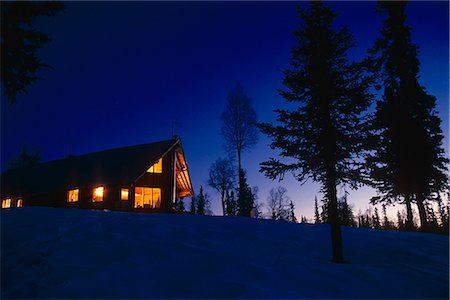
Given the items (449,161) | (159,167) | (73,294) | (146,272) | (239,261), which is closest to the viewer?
(73,294)

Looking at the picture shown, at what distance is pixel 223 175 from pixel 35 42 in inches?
1587

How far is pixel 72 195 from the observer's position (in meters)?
28.5

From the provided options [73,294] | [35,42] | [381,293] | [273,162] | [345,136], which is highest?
[35,42]

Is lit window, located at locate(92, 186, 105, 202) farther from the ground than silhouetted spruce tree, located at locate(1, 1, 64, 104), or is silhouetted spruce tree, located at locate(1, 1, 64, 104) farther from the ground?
silhouetted spruce tree, located at locate(1, 1, 64, 104)

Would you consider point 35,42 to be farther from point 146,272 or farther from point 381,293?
point 381,293

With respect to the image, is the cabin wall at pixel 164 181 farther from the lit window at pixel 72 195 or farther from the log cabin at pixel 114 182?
the lit window at pixel 72 195

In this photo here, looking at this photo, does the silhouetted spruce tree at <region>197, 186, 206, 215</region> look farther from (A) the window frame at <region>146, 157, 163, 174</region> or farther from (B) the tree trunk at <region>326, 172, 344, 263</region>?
(B) the tree trunk at <region>326, 172, 344, 263</region>

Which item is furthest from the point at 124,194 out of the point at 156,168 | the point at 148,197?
the point at 156,168

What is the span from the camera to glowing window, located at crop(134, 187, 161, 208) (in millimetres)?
27589

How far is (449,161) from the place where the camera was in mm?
22109

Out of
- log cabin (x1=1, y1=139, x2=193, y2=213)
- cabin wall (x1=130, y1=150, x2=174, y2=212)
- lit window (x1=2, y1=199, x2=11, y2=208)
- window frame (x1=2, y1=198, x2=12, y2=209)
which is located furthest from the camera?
lit window (x1=2, y1=199, x2=11, y2=208)

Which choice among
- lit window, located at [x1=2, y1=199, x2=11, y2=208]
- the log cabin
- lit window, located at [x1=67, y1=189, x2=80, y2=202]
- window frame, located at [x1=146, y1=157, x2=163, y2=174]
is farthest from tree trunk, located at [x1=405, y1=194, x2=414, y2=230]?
lit window, located at [x1=2, y1=199, x2=11, y2=208]

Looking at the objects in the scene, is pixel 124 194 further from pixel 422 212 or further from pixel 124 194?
pixel 422 212

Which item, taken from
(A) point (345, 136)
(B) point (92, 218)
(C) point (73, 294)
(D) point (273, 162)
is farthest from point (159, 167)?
(C) point (73, 294)
